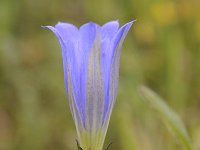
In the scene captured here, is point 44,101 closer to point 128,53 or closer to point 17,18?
point 128,53

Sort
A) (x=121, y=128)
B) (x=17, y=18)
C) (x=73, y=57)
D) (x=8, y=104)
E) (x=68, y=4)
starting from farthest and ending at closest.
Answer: (x=68, y=4) < (x=17, y=18) < (x=8, y=104) < (x=121, y=128) < (x=73, y=57)

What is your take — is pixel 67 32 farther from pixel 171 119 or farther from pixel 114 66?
pixel 171 119

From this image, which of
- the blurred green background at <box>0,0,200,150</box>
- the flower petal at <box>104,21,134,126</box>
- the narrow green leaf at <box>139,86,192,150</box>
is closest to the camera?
the flower petal at <box>104,21,134,126</box>

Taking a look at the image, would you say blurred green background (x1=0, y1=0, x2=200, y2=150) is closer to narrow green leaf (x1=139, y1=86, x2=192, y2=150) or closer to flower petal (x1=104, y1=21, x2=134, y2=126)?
narrow green leaf (x1=139, y1=86, x2=192, y2=150)

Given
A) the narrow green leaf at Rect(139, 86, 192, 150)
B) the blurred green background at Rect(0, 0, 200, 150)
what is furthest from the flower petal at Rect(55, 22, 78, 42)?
the blurred green background at Rect(0, 0, 200, 150)

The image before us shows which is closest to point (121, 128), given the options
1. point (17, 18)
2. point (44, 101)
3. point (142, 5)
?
point (44, 101)

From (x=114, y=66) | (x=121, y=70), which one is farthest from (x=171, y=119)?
(x=121, y=70)

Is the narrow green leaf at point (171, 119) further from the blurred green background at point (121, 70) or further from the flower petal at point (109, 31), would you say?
the blurred green background at point (121, 70)
